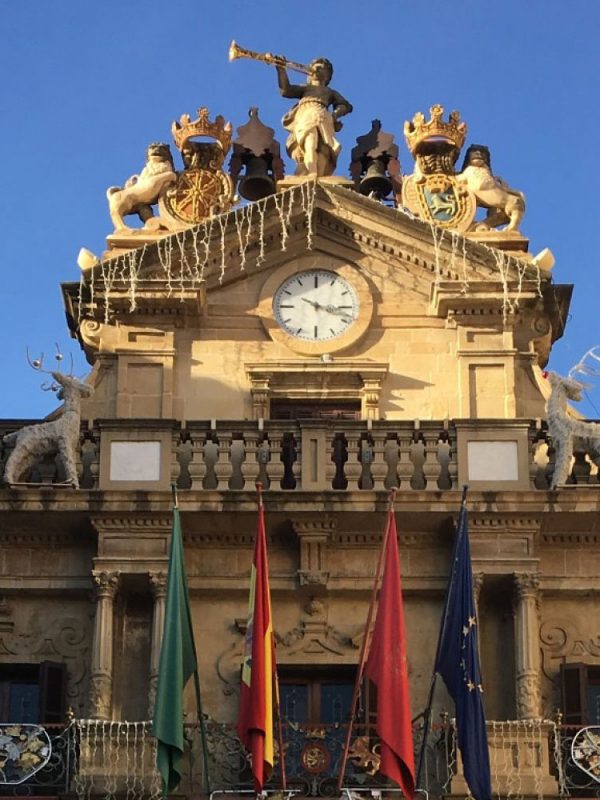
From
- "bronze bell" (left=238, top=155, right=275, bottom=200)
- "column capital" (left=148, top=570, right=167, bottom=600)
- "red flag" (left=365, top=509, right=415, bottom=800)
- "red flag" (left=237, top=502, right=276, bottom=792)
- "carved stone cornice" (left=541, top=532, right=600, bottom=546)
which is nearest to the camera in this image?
"red flag" (left=365, top=509, right=415, bottom=800)

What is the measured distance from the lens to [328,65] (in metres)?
33.2

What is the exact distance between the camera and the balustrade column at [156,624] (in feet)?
90.6

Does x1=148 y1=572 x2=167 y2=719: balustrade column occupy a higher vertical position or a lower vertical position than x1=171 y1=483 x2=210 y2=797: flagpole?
higher

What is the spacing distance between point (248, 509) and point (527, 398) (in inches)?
158

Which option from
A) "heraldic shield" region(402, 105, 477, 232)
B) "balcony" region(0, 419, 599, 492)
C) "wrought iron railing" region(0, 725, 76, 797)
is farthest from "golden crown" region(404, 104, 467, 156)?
"wrought iron railing" region(0, 725, 76, 797)

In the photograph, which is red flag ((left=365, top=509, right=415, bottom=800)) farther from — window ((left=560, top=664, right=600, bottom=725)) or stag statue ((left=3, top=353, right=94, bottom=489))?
stag statue ((left=3, top=353, right=94, bottom=489))

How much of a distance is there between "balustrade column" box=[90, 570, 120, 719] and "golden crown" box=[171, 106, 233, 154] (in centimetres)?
682

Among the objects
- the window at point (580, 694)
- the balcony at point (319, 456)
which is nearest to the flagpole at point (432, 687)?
the balcony at point (319, 456)

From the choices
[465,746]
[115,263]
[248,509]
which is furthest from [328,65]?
[465,746]

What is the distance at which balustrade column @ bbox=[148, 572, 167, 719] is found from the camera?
1088 inches

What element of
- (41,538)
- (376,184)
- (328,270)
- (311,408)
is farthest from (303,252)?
(41,538)

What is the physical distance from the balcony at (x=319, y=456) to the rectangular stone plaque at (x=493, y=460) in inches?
0.4

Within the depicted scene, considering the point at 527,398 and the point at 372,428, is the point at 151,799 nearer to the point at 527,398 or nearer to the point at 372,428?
the point at 372,428

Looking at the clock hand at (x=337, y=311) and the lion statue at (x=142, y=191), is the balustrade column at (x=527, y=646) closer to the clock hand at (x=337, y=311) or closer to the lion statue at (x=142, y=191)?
the clock hand at (x=337, y=311)
